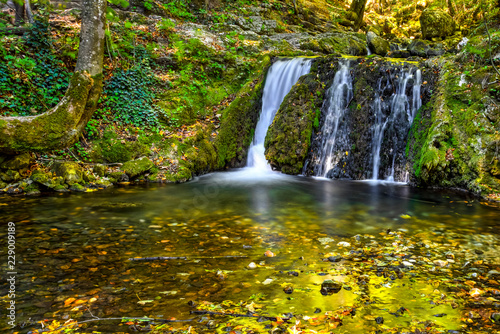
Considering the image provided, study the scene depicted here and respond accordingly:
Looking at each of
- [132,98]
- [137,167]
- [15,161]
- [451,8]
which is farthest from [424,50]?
[15,161]

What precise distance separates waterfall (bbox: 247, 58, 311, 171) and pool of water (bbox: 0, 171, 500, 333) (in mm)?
4433

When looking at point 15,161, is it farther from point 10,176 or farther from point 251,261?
point 251,261

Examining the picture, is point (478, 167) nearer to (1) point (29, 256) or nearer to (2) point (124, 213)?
(2) point (124, 213)

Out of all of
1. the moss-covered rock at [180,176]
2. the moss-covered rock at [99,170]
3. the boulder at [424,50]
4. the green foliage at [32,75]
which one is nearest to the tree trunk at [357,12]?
the boulder at [424,50]

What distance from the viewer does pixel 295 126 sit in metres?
10.1

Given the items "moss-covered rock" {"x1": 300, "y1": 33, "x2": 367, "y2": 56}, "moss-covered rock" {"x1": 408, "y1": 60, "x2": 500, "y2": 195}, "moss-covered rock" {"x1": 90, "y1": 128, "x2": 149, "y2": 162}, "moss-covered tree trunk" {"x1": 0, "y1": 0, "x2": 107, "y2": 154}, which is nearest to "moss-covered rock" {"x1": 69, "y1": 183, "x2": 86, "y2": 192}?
"moss-covered tree trunk" {"x1": 0, "y1": 0, "x2": 107, "y2": 154}

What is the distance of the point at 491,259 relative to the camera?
351 cm

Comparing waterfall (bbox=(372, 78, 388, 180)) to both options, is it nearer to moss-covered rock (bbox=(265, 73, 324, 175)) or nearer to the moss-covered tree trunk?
moss-covered rock (bbox=(265, 73, 324, 175))

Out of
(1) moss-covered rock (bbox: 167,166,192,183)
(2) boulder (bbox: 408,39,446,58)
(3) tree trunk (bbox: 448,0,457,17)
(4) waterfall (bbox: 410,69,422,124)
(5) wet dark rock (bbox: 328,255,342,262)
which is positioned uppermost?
(3) tree trunk (bbox: 448,0,457,17)

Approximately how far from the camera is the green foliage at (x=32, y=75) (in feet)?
25.4

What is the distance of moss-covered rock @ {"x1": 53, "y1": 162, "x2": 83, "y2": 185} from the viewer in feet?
23.7

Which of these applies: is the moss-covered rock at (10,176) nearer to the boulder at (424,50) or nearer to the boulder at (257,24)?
the boulder at (257,24)

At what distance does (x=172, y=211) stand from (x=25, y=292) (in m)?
3.16

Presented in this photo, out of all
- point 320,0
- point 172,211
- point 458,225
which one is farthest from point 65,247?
point 320,0
